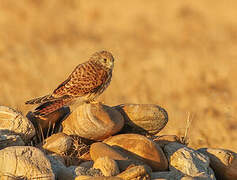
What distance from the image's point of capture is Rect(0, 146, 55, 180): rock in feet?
17.5

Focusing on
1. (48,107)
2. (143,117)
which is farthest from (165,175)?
(48,107)

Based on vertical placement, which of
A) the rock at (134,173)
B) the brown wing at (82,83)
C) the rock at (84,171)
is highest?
the brown wing at (82,83)

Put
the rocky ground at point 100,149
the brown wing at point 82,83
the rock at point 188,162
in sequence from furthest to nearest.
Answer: the brown wing at point 82,83
the rock at point 188,162
the rocky ground at point 100,149

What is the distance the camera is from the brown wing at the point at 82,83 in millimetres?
7379

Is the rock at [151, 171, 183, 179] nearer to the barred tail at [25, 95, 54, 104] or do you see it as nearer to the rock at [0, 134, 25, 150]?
the rock at [0, 134, 25, 150]

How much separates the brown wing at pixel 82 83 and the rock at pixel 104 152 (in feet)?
4.41

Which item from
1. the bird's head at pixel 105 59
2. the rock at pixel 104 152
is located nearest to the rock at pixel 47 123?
the bird's head at pixel 105 59

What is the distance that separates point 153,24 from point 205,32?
1682 mm

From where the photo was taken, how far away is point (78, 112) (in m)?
6.89

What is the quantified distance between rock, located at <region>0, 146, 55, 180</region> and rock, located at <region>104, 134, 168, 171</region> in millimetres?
1152

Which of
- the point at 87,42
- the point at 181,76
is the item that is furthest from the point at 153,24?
the point at 181,76

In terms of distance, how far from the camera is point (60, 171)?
569 cm

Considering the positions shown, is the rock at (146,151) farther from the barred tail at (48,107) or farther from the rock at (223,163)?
the barred tail at (48,107)

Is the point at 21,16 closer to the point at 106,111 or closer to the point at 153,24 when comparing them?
the point at 153,24
